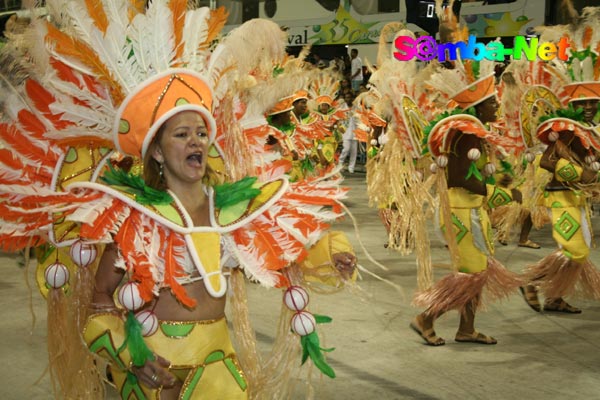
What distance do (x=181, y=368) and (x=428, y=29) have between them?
11231 mm

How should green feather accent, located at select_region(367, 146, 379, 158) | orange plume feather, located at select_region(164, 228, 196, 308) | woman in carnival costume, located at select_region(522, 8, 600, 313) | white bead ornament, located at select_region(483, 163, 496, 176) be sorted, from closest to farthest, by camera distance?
1. orange plume feather, located at select_region(164, 228, 196, 308)
2. white bead ornament, located at select_region(483, 163, 496, 176)
3. woman in carnival costume, located at select_region(522, 8, 600, 313)
4. green feather accent, located at select_region(367, 146, 379, 158)

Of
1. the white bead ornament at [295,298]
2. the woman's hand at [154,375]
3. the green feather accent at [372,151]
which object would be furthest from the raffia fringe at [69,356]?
the green feather accent at [372,151]

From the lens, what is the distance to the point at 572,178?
18.9ft

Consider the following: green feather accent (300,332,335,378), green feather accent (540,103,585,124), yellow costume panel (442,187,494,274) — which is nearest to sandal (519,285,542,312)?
yellow costume panel (442,187,494,274)

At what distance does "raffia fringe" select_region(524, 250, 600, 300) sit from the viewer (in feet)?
19.0

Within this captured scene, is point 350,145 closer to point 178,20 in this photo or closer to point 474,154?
point 474,154

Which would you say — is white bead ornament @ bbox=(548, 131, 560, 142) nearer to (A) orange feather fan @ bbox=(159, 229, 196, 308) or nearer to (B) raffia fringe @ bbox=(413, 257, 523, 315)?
(B) raffia fringe @ bbox=(413, 257, 523, 315)

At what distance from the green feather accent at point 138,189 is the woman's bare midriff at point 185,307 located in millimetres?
295

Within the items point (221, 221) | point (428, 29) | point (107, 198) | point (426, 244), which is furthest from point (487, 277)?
point (428, 29)

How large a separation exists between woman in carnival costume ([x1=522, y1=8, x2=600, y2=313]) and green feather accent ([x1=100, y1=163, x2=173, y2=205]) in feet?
12.8

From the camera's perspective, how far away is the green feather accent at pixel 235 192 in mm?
2791

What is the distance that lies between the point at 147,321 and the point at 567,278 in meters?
4.08

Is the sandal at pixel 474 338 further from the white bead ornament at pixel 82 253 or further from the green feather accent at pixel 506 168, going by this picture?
the white bead ornament at pixel 82 253

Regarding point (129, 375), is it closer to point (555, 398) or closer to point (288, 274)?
point (288, 274)
